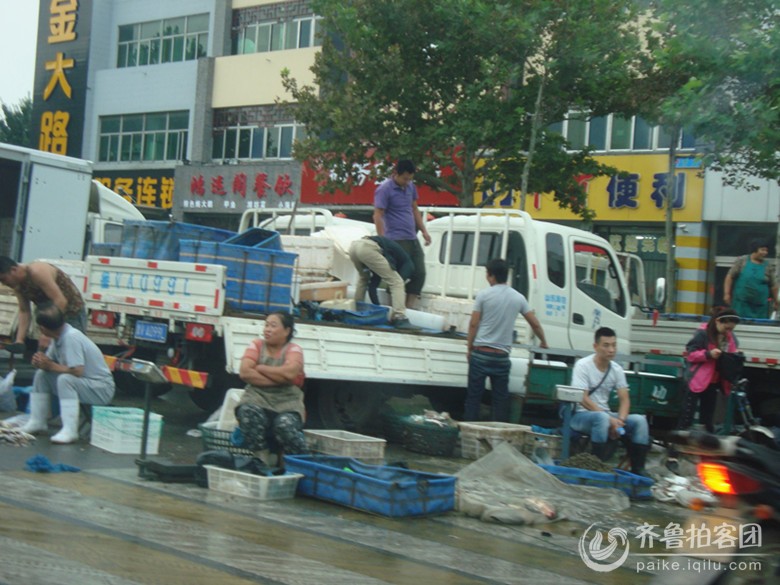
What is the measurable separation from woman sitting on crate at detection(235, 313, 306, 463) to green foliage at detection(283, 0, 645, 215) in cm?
1128

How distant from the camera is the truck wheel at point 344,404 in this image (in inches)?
420

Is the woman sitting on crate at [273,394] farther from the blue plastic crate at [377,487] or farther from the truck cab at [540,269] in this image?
the truck cab at [540,269]

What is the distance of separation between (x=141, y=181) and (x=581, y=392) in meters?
27.9

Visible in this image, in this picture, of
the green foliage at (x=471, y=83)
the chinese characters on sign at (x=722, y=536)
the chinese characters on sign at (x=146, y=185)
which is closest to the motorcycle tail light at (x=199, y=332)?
the chinese characters on sign at (x=722, y=536)

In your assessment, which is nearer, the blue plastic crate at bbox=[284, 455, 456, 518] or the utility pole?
the blue plastic crate at bbox=[284, 455, 456, 518]

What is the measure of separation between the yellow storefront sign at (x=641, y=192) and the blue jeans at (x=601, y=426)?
1451 cm

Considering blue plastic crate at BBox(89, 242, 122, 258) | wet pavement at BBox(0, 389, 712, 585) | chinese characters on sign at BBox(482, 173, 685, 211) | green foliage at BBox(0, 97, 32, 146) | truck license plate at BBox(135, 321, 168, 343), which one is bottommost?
wet pavement at BBox(0, 389, 712, 585)

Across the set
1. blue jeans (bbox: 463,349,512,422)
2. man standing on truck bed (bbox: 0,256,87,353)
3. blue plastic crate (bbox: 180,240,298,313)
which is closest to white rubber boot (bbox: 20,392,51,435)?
man standing on truck bed (bbox: 0,256,87,353)

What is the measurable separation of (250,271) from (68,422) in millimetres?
2097

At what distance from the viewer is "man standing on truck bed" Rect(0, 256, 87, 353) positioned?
10.1 meters

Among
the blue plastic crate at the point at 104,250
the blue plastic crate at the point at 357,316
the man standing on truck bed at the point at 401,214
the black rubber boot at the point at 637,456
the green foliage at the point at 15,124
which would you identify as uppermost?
the green foliage at the point at 15,124

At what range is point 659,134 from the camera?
24.3 meters

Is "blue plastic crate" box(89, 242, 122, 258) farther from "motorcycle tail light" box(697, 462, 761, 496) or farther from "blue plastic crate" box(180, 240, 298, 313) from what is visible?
"motorcycle tail light" box(697, 462, 761, 496)

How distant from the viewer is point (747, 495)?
167 inches
